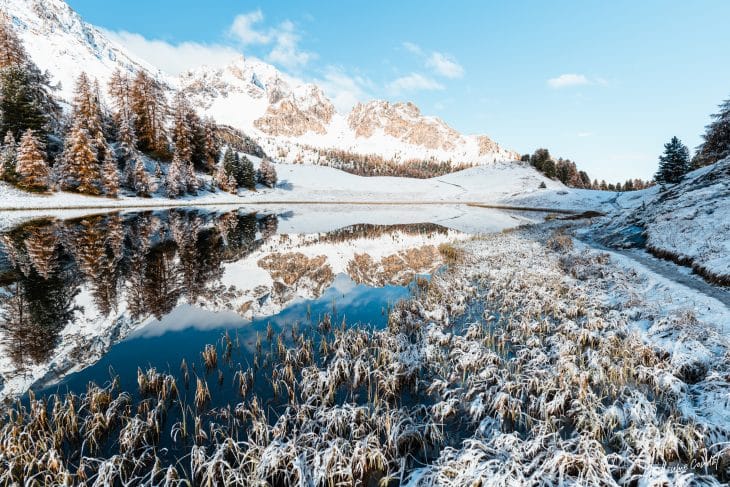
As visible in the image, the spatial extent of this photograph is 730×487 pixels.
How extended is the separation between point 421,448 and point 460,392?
1999 mm

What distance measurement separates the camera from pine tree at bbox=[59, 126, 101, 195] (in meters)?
47.0

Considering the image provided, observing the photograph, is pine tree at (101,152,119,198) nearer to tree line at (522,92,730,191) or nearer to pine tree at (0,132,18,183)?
pine tree at (0,132,18,183)

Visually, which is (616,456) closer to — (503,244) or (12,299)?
(12,299)

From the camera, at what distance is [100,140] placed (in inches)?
2014

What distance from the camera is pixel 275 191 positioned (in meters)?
85.6

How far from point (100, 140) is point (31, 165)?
398 inches

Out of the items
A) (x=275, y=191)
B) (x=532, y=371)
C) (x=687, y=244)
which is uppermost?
(x=275, y=191)

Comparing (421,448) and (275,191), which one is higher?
(275,191)

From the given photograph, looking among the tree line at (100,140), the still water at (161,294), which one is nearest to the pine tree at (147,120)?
the tree line at (100,140)

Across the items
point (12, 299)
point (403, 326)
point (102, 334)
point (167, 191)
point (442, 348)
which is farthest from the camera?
point (167, 191)

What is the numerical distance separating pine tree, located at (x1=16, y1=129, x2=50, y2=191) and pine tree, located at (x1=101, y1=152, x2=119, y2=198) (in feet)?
20.3

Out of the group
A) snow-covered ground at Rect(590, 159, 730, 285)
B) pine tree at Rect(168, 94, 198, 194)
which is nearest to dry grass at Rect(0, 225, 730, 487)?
snow-covered ground at Rect(590, 159, 730, 285)

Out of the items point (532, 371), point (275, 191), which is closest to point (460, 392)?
point (532, 371)

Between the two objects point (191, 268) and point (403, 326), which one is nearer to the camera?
point (403, 326)
